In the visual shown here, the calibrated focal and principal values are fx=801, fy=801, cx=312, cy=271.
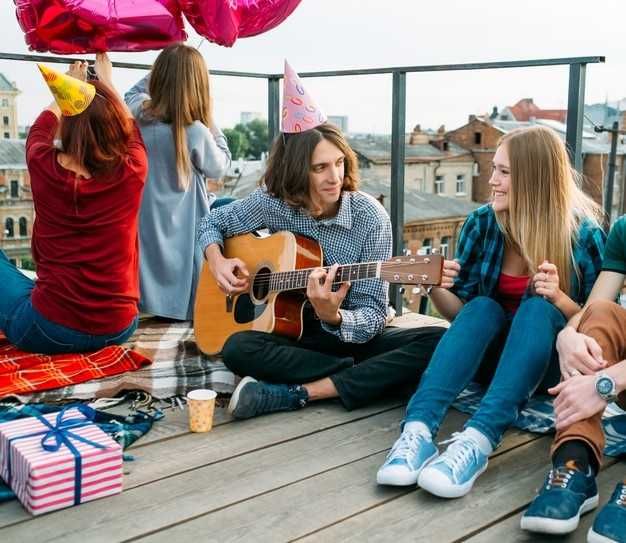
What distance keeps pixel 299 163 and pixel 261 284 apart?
410 mm

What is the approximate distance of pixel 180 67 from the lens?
298cm

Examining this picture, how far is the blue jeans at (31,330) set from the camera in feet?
8.53

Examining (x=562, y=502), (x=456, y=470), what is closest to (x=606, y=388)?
(x=562, y=502)

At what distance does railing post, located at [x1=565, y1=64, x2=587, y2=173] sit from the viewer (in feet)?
8.39

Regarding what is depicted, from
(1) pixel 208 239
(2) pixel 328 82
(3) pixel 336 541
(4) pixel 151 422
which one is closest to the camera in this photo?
(3) pixel 336 541

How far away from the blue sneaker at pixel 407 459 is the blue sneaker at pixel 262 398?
0.44m

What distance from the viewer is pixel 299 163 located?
2.49 metres

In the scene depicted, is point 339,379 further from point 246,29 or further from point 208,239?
point 246,29

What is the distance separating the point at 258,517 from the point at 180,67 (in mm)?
1863

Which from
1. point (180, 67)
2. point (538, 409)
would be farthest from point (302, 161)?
point (538, 409)

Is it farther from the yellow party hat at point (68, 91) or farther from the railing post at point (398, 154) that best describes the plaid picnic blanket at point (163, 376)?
the railing post at point (398, 154)

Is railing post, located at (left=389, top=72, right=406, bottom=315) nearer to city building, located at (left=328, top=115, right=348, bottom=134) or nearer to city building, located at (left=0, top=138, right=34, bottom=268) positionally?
city building, located at (left=328, top=115, right=348, bottom=134)

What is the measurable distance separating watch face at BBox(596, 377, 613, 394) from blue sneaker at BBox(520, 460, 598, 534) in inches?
6.4

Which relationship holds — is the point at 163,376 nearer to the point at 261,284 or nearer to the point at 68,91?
the point at 261,284
